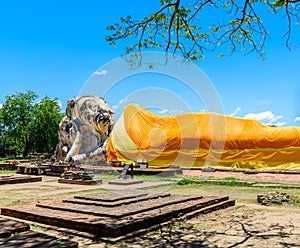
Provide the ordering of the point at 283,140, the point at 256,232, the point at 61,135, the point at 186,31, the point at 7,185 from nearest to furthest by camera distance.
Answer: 1. the point at 256,232
2. the point at 186,31
3. the point at 7,185
4. the point at 283,140
5. the point at 61,135

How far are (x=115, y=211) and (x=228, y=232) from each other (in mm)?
2048

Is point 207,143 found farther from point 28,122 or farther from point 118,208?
point 28,122

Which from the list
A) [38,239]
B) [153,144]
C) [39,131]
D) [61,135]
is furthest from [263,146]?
[39,131]

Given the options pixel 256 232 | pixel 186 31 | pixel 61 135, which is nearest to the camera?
pixel 256 232

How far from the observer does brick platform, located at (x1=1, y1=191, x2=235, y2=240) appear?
5777 millimetres

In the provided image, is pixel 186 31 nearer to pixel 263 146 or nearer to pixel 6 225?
pixel 6 225

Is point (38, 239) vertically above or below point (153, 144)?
below

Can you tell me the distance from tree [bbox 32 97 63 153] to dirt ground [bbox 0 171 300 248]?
31.5 metres

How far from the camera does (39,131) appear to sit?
36938mm

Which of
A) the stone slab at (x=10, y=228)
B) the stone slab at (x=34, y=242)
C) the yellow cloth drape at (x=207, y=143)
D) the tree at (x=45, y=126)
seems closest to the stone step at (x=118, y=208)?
the stone slab at (x=10, y=228)

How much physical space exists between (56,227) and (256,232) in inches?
133

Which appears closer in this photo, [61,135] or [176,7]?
[176,7]

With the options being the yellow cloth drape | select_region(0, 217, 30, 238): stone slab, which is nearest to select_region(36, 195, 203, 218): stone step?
select_region(0, 217, 30, 238): stone slab

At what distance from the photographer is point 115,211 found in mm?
6539
